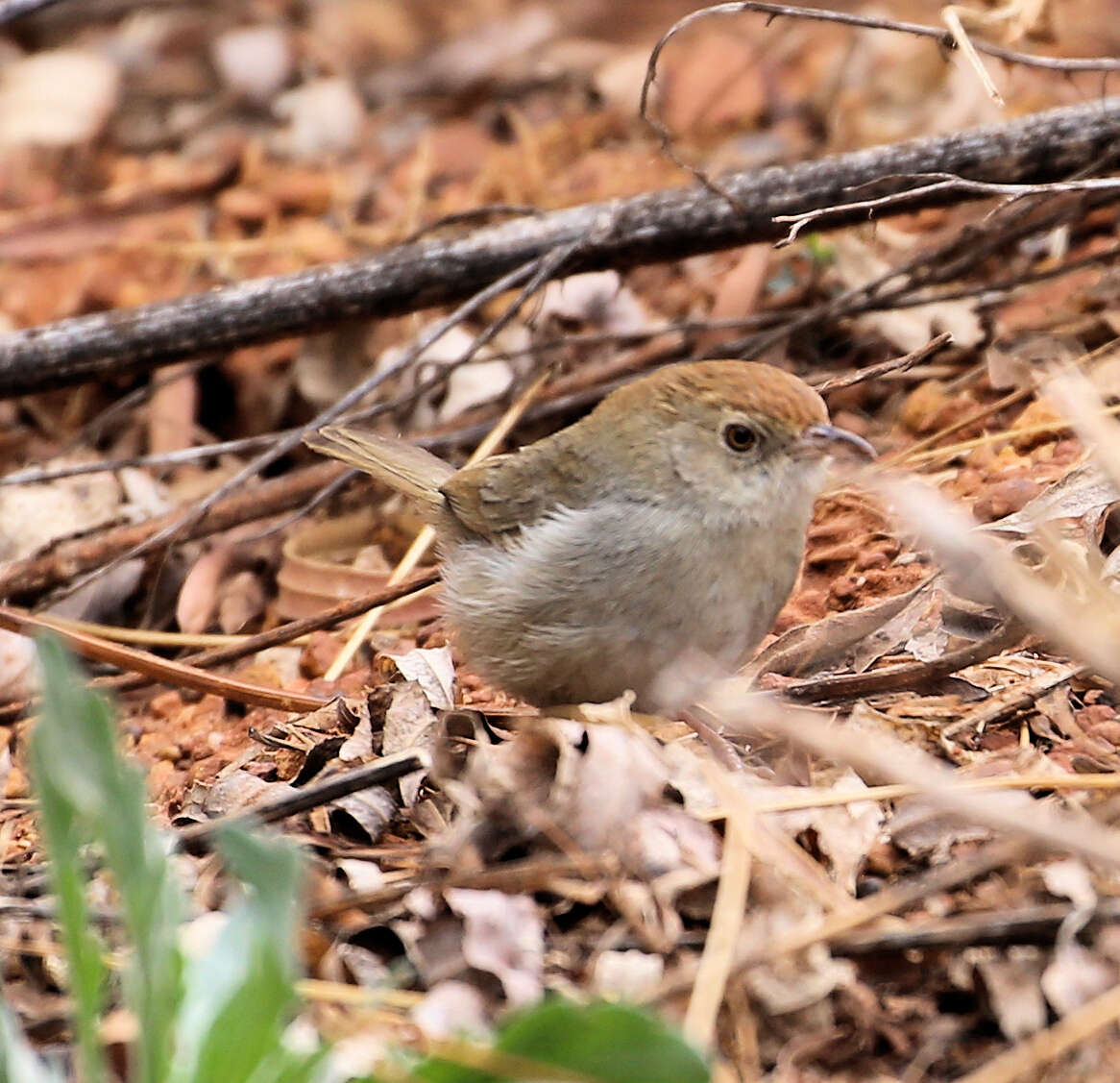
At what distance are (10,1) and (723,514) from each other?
318 centimetres

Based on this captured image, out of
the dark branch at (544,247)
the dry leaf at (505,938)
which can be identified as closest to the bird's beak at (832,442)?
the dark branch at (544,247)

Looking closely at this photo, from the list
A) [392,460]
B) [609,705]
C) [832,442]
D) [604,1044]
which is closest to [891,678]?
[832,442]

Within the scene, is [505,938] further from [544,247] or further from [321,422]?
[544,247]

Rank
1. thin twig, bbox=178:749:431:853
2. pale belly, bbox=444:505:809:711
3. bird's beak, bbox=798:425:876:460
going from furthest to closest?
bird's beak, bbox=798:425:876:460 < pale belly, bbox=444:505:809:711 < thin twig, bbox=178:749:431:853

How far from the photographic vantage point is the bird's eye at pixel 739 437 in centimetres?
366

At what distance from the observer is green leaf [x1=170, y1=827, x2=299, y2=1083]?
2.08 metres

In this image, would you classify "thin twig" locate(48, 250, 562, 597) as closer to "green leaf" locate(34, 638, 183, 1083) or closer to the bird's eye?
the bird's eye

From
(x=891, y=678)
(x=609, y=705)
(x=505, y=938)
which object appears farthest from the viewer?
(x=891, y=678)

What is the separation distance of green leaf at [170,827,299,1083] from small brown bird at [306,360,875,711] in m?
1.46

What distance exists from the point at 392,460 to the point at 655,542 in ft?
4.11

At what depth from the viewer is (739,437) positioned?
3.68 m

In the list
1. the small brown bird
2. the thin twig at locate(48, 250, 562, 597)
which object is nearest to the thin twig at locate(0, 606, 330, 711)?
the thin twig at locate(48, 250, 562, 597)

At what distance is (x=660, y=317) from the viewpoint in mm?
5992

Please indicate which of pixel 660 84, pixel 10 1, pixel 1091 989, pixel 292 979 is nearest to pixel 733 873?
pixel 1091 989
